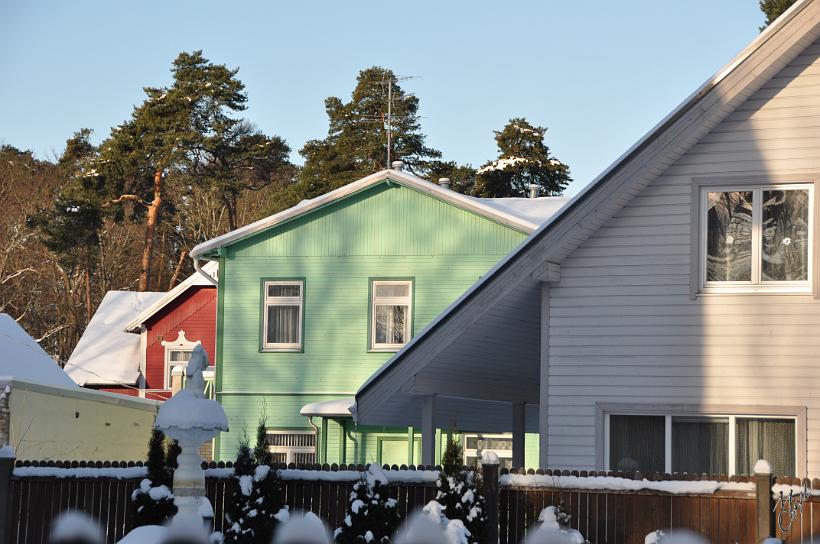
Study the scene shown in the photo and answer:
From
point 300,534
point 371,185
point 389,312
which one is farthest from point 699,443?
point 371,185

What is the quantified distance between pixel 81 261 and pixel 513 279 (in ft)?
122

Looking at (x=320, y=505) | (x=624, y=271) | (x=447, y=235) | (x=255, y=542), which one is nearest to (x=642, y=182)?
A: (x=624, y=271)

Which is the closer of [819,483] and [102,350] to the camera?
[819,483]

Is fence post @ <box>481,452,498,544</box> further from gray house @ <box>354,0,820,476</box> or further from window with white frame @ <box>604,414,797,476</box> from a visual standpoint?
window with white frame @ <box>604,414,797,476</box>

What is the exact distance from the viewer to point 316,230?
25547 mm

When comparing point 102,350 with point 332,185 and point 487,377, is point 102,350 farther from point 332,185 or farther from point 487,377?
point 487,377

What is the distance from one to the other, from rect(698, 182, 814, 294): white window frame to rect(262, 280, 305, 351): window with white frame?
13883 millimetres

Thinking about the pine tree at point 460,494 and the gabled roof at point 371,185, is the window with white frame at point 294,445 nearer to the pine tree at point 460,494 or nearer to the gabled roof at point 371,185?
the gabled roof at point 371,185

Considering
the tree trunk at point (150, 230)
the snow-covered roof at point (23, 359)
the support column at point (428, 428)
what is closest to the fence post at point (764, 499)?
the support column at point (428, 428)

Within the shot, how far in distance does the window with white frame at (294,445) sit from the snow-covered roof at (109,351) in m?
10.6

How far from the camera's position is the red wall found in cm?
3397

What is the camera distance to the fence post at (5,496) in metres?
14.2

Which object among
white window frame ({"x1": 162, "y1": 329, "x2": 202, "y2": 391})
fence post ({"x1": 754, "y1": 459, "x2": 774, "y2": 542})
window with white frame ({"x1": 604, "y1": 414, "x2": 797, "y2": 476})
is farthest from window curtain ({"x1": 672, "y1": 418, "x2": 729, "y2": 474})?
white window frame ({"x1": 162, "y1": 329, "x2": 202, "y2": 391})

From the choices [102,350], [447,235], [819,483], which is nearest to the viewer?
[819,483]
